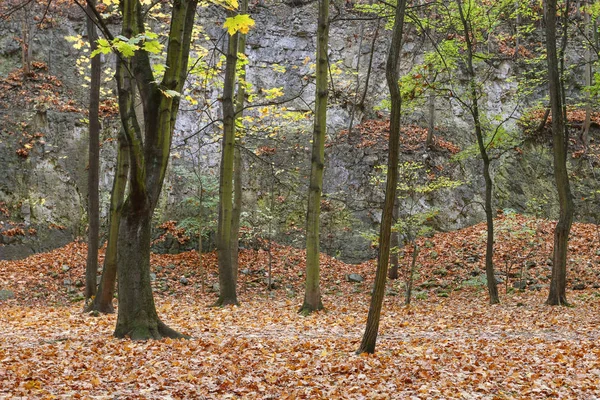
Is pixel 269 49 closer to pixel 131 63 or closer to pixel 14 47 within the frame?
pixel 14 47

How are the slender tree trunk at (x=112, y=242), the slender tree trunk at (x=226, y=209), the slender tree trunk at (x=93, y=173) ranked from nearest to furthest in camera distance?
the slender tree trunk at (x=112, y=242)
the slender tree trunk at (x=93, y=173)
the slender tree trunk at (x=226, y=209)

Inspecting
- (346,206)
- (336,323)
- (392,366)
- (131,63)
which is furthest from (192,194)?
(392,366)

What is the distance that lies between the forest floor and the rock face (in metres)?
2.34

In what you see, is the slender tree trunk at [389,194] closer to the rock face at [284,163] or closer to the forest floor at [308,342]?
the forest floor at [308,342]

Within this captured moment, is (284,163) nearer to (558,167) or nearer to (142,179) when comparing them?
(558,167)

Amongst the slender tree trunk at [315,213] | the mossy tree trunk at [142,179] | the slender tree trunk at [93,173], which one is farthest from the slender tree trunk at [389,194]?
the slender tree trunk at [93,173]

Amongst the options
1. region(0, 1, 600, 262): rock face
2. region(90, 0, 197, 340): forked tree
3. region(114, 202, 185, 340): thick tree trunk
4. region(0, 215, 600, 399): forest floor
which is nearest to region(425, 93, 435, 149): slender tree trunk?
region(0, 1, 600, 262): rock face

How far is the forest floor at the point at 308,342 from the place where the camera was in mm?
5109

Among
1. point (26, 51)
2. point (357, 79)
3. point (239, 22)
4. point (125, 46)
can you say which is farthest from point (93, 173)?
point (357, 79)

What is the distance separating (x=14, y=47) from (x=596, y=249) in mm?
24548

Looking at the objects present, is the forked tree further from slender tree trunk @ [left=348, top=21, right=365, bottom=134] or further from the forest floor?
slender tree trunk @ [left=348, top=21, right=365, bottom=134]

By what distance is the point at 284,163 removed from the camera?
2195cm

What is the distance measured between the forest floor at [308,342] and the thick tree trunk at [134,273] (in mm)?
336

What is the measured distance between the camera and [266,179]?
21.1 m
